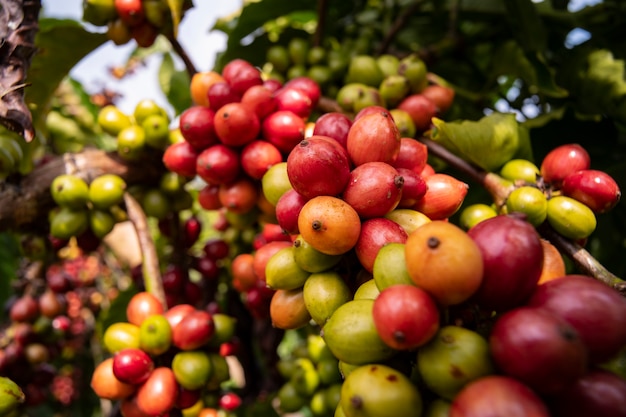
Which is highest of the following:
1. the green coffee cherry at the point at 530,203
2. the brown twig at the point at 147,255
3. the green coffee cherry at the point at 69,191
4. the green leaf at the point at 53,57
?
the green coffee cherry at the point at 530,203

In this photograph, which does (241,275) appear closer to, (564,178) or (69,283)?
(564,178)

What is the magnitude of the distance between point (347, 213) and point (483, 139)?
805 millimetres

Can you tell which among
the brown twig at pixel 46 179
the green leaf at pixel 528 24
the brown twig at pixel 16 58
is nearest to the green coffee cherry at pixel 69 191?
the brown twig at pixel 46 179

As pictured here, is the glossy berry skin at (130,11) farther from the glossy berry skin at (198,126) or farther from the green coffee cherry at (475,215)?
the green coffee cherry at (475,215)

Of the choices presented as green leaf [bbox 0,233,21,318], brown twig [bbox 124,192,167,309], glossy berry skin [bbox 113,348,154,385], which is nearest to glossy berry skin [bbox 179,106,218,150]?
brown twig [bbox 124,192,167,309]

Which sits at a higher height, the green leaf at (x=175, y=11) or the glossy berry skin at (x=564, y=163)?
the green leaf at (x=175, y=11)

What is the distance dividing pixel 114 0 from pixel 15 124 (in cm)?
84

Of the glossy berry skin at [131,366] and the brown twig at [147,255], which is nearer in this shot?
the glossy berry skin at [131,366]

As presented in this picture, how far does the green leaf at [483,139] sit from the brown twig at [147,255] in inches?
51.5

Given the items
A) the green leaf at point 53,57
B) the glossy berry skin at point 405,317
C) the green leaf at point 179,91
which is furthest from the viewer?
the green leaf at point 179,91

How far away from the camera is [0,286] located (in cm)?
285

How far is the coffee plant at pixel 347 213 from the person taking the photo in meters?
0.86

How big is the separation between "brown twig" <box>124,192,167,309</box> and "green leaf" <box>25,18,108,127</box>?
77 cm

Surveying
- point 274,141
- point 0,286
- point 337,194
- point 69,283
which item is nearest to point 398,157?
point 337,194
